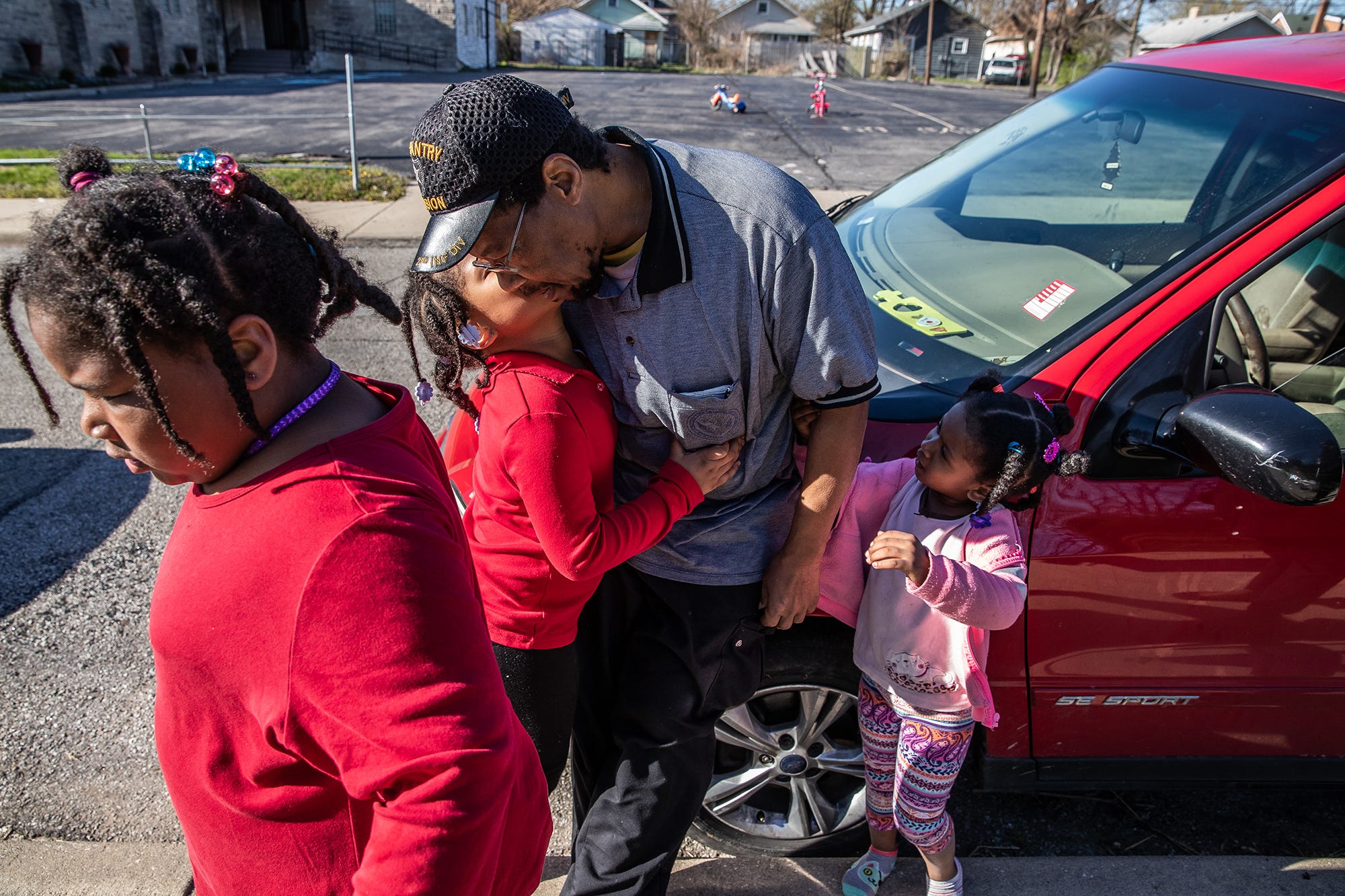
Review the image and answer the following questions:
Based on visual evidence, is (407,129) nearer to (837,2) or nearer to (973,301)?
(973,301)

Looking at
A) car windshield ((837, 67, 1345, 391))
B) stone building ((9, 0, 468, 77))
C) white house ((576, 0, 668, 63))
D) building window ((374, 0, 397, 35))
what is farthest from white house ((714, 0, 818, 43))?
car windshield ((837, 67, 1345, 391))

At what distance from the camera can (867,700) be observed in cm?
213

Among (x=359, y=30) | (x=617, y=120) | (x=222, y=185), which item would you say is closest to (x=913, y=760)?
(x=222, y=185)

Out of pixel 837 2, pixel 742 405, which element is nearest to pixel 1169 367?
pixel 742 405

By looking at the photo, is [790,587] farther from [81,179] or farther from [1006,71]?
[1006,71]

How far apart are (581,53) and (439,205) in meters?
64.3

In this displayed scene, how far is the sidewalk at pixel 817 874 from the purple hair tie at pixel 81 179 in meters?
1.84

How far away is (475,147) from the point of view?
1.42m

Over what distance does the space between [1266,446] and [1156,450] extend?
234 millimetres

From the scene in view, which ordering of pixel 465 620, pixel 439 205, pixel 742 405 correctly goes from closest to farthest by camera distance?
pixel 465 620, pixel 439 205, pixel 742 405

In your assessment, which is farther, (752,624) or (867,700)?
(867,700)

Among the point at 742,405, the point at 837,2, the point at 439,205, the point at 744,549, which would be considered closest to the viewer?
the point at 439,205

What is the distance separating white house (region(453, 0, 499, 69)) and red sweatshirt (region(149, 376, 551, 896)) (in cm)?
4856

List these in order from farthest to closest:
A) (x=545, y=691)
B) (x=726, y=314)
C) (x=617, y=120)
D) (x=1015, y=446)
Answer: (x=617, y=120) → (x=545, y=691) → (x=1015, y=446) → (x=726, y=314)
